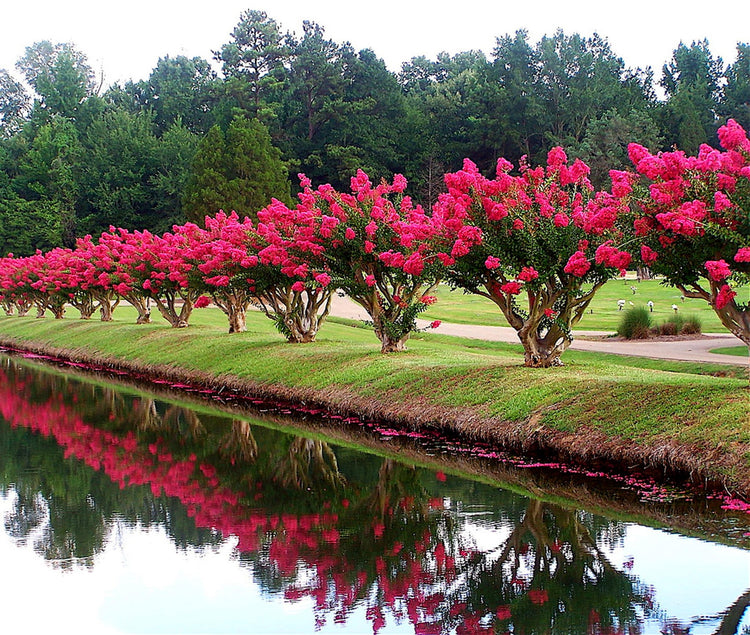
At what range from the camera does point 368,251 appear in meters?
19.3

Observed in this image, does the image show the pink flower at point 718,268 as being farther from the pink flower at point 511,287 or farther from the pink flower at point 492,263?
the pink flower at point 511,287

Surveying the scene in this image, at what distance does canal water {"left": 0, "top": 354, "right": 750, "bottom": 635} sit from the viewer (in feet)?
24.3

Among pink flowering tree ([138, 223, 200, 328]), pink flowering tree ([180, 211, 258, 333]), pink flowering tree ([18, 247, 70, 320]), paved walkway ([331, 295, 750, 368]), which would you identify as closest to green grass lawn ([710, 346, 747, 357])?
paved walkway ([331, 295, 750, 368])

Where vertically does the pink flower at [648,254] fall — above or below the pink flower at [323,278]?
above

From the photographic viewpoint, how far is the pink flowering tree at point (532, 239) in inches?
594

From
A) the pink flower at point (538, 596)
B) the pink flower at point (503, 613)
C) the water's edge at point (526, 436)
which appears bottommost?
the pink flower at point (503, 613)

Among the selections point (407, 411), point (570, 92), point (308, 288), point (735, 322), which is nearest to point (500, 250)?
point (407, 411)

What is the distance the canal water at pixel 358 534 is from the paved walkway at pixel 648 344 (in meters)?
8.00

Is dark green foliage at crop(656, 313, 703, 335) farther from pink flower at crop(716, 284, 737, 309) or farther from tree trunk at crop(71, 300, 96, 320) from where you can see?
tree trunk at crop(71, 300, 96, 320)

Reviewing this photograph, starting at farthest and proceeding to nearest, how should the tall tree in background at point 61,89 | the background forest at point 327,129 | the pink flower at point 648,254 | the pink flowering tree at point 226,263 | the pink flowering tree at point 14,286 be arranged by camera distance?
the tall tree in background at point 61,89 < the background forest at point 327,129 < the pink flowering tree at point 14,286 < the pink flowering tree at point 226,263 < the pink flower at point 648,254

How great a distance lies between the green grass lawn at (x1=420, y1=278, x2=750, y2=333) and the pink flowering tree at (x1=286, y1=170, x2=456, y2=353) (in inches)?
427

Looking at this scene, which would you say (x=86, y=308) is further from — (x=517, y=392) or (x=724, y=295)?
(x=724, y=295)

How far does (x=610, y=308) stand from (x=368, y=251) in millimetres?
25385

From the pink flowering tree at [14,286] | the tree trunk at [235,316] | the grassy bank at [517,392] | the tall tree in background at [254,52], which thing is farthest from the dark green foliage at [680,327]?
the tall tree in background at [254,52]
